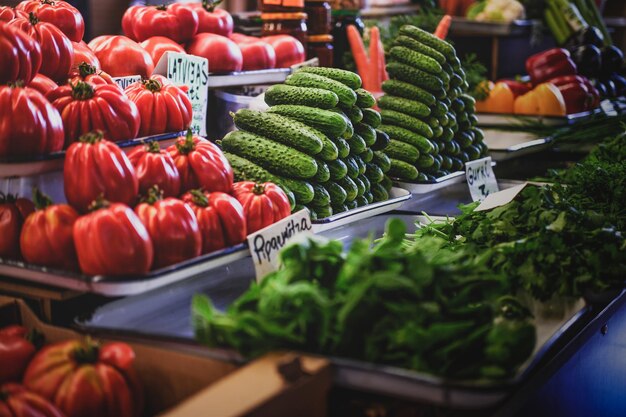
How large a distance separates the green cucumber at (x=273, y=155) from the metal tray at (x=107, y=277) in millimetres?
694

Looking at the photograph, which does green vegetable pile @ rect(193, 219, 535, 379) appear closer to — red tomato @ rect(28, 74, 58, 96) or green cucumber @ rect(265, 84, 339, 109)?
red tomato @ rect(28, 74, 58, 96)

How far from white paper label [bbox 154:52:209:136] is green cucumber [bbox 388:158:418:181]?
78cm

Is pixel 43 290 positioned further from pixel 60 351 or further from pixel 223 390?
pixel 223 390

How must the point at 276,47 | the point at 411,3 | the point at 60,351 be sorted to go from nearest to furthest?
the point at 60,351, the point at 276,47, the point at 411,3

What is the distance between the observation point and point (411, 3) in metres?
7.29

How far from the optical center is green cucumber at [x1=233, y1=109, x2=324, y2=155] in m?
2.60

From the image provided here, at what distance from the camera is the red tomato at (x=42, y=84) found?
207cm

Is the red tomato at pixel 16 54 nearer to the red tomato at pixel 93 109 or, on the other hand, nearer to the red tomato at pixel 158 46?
the red tomato at pixel 93 109

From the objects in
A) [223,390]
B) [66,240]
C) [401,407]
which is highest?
[66,240]

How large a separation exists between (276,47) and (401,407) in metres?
2.45

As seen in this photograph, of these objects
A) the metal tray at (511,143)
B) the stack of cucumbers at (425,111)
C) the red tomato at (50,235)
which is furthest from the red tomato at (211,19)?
the red tomato at (50,235)

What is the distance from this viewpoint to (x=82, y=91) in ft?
6.59

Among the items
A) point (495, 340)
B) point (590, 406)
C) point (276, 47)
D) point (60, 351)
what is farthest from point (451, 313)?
point (276, 47)

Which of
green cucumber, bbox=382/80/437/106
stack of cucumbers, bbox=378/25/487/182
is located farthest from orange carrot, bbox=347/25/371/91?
green cucumber, bbox=382/80/437/106
